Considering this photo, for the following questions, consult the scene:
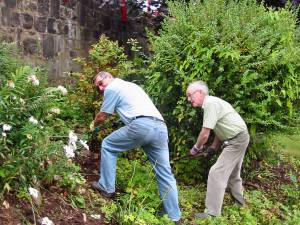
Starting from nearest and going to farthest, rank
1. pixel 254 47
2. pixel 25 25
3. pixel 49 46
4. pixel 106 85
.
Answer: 1. pixel 106 85
2. pixel 254 47
3. pixel 25 25
4. pixel 49 46

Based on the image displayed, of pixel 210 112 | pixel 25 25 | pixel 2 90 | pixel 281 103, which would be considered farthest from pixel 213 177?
pixel 25 25

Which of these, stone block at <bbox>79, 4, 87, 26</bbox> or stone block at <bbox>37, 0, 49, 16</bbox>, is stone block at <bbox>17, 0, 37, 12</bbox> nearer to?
stone block at <bbox>37, 0, 49, 16</bbox>

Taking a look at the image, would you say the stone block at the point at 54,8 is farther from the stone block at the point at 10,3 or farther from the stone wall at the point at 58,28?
the stone block at the point at 10,3

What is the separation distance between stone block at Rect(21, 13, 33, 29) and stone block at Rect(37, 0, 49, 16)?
0.31m

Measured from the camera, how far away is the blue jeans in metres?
5.58

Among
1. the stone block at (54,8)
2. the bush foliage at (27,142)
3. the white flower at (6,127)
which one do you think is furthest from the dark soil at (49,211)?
the stone block at (54,8)

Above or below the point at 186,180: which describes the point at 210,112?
above

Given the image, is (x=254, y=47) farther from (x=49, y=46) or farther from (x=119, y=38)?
(x=119, y=38)

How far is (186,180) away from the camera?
7.23 meters

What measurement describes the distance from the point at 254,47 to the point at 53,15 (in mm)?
4384

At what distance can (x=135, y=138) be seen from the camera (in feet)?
18.4

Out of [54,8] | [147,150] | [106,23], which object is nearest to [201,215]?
[147,150]

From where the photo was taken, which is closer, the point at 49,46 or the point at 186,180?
the point at 186,180

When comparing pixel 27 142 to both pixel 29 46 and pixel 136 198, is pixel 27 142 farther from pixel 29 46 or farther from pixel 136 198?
pixel 29 46
